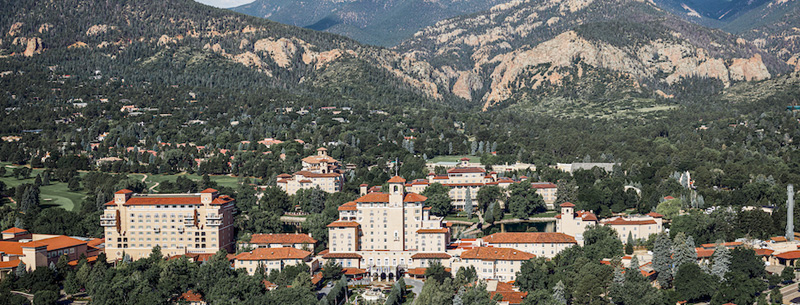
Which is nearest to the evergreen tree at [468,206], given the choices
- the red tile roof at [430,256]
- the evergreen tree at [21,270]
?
the red tile roof at [430,256]

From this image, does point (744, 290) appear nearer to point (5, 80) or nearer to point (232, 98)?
point (232, 98)

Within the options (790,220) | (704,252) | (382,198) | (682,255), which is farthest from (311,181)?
(790,220)

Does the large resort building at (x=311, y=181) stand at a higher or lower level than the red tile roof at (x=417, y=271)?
higher

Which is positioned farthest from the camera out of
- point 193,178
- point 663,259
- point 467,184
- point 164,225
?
point 193,178

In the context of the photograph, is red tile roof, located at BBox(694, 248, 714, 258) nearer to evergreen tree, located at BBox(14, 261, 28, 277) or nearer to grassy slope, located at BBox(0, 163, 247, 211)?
evergreen tree, located at BBox(14, 261, 28, 277)

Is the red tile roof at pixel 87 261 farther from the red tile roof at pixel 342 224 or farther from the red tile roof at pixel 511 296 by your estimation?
the red tile roof at pixel 511 296

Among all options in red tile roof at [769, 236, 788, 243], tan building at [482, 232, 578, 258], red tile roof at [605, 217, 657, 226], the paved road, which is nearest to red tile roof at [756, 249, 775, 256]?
red tile roof at [769, 236, 788, 243]

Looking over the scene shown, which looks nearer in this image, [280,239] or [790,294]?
[790,294]

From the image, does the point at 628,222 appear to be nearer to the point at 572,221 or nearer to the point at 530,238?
the point at 572,221
